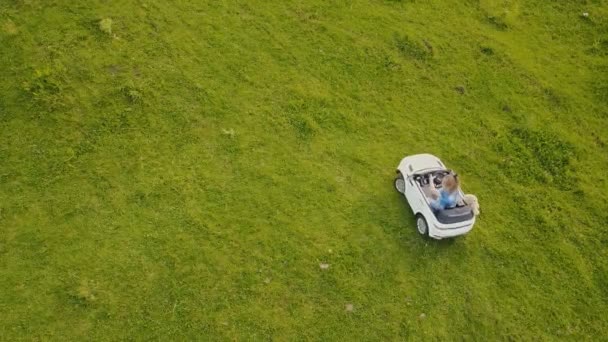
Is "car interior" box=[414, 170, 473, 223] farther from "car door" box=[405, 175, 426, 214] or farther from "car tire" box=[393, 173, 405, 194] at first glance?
"car tire" box=[393, 173, 405, 194]

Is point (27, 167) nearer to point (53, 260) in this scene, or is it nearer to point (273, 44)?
point (53, 260)

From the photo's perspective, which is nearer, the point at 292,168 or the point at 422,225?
the point at 422,225

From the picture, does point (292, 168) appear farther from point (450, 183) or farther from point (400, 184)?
point (450, 183)

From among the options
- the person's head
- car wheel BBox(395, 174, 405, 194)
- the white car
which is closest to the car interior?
the white car

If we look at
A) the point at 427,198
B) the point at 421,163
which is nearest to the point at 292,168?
the point at 421,163

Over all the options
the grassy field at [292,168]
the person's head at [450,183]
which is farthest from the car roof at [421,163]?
the person's head at [450,183]

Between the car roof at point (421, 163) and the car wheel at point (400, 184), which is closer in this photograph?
the car roof at point (421, 163)

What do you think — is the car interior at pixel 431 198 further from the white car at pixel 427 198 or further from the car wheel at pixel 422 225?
the car wheel at pixel 422 225
